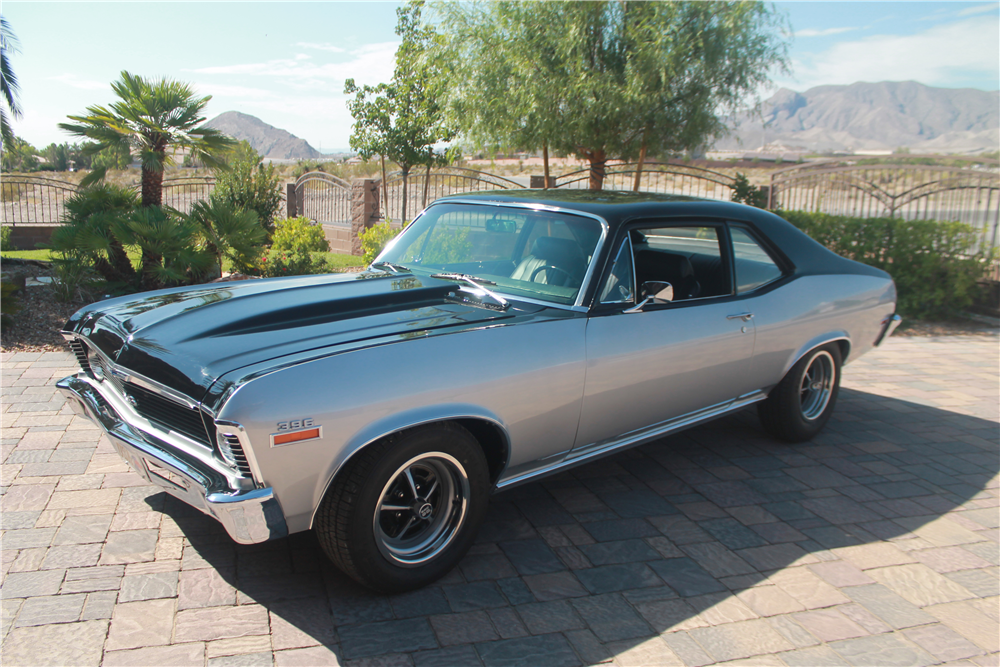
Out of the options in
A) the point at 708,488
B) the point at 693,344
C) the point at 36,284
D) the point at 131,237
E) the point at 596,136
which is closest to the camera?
the point at 693,344

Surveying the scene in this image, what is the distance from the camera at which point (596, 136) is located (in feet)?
39.9

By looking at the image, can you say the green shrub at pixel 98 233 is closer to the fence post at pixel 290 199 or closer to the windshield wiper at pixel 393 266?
the windshield wiper at pixel 393 266

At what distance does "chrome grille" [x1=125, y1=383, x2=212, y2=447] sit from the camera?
8.54 ft

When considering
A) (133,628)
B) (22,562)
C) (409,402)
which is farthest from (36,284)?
(409,402)

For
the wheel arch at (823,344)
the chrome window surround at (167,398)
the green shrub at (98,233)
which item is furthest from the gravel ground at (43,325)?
the wheel arch at (823,344)

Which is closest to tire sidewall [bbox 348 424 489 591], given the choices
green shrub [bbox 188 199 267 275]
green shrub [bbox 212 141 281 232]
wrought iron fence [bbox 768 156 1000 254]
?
green shrub [bbox 188 199 267 275]

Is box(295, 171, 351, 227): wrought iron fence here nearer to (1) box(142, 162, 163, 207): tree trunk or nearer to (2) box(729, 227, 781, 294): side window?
(1) box(142, 162, 163, 207): tree trunk

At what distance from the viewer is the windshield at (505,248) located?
3.58 m

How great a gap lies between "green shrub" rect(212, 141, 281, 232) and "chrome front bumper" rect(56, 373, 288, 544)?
12.0 m

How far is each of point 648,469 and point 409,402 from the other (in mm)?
2265

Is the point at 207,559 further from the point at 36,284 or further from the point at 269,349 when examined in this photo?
the point at 36,284

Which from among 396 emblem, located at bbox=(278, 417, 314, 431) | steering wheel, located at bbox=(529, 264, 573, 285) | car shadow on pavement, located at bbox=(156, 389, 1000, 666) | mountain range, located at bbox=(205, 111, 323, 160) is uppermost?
mountain range, located at bbox=(205, 111, 323, 160)

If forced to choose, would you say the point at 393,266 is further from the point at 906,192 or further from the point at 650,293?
the point at 906,192

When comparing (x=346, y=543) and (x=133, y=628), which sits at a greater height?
(x=346, y=543)
